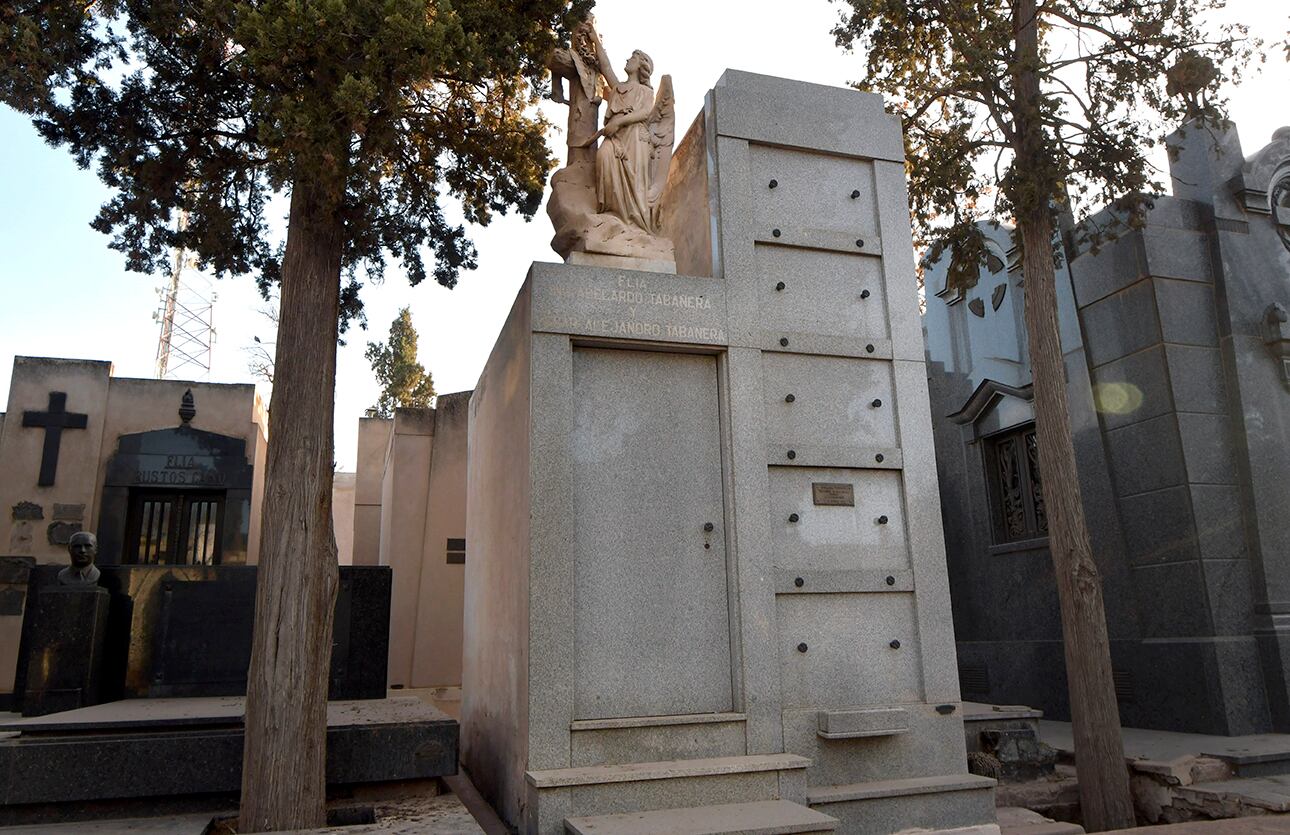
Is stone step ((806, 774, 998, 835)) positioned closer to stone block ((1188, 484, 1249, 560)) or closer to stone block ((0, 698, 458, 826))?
stone block ((0, 698, 458, 826))

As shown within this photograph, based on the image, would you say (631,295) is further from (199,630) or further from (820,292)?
(199,630)

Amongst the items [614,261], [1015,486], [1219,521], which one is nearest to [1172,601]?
[1219,521]

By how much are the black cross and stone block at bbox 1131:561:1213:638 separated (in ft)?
42.7

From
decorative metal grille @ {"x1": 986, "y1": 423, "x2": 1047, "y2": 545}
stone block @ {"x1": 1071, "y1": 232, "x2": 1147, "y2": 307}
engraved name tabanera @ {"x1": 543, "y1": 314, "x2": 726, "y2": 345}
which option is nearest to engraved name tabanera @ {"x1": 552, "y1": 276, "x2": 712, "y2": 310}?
engraved name tabanera @ {"x1": 543, "y1": 314, "x2": 726, "y2": 345}

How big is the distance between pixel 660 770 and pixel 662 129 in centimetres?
484

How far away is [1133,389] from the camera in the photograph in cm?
995

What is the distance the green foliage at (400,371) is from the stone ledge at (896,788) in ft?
61.2

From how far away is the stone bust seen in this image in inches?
270

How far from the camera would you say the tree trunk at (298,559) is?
5082 mm

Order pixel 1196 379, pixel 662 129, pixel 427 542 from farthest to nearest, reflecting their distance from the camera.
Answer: pixel 427 542, pixel 1196 379, pixel 662 129

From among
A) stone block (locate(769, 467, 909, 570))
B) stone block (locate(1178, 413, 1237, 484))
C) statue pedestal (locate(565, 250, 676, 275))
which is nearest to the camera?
stone block (locate(769, 467, 909, 570))

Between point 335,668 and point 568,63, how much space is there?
17.3ft

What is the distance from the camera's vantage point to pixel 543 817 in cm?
512

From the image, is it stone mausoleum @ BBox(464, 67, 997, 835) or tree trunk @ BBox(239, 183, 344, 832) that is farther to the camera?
stone mausoleum @ BBox(464, 67, 997, 835)
